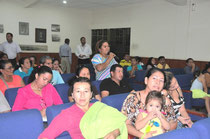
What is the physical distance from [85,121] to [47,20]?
8342 millimetres

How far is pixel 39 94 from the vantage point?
254 centimetres

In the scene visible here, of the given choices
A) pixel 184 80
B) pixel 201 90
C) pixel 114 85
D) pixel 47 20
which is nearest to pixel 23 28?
pixel 47 20

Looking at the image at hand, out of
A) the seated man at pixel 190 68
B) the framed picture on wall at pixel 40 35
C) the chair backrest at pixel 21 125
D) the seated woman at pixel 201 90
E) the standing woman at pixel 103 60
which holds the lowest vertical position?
the seated woman at pixel 201 90

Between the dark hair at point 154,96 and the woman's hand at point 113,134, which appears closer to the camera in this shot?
the woman's hand at point 113,134

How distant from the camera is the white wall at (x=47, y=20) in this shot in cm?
827

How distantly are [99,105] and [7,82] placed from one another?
6.40 feet

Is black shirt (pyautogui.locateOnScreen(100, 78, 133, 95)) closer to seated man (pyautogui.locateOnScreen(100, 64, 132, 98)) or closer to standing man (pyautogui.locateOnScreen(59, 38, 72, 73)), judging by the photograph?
seated man (pyautogui.locateOnScreen(100, 64, 132, 98))

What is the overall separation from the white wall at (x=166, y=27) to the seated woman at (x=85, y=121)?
20.2ft

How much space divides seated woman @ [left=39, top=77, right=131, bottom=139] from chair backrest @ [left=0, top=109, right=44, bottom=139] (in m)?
0.23

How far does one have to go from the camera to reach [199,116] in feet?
9.55

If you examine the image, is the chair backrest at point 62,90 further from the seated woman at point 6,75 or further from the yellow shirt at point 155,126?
the yellow shirt at point 155,126

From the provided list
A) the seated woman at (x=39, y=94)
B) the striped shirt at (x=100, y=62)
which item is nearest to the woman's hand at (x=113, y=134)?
the seated woman at (x=39, y=94)

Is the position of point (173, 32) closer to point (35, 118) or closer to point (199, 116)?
point (199, 116)

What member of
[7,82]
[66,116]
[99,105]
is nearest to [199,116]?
[99,105]
